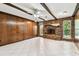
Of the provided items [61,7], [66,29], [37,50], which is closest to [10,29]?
[37,50]

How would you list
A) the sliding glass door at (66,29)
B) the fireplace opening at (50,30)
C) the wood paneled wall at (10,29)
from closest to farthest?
1. the wood paneled wall at (10,29)
2. the sliding glass door at (66,29)
3. the fireplace opening at (50,30)

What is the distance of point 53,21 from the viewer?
→ 14.2 meters

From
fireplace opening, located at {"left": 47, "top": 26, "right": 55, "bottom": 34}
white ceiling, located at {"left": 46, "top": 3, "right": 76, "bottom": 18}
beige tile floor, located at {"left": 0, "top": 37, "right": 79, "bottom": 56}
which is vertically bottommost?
beige tile floor, located at {"left": 0, "top": 37, "right": 79, "bottom": 56}

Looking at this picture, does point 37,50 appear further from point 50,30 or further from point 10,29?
point 50,30

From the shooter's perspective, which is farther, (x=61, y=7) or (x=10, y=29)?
(x=10, y=29)

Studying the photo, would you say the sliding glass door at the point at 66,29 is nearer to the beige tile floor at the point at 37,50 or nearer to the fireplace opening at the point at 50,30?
the fireplace opening at the point at 50,30

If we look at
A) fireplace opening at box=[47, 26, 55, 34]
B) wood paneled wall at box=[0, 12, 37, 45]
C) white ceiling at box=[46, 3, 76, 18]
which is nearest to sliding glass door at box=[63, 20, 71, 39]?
fireplace opening at box=[47, 26, 55, 34]

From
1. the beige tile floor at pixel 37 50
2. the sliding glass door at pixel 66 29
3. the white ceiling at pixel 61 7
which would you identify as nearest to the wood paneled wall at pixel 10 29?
the beige tile floor at pixel 37 50

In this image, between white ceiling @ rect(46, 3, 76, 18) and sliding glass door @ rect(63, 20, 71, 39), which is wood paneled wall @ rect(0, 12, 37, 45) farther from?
sliding glass door @ rect(63, 20, 71, 39)

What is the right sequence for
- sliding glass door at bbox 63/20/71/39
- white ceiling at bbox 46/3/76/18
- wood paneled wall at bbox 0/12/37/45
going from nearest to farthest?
white ceiling at bbox 46/3/76/18 → wood paneled wall at bbox 0/12/37/45 → sliding glass door at bbox 63/20/71/39

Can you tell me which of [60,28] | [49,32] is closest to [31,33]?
[49,32]

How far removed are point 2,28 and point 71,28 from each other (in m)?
6.93

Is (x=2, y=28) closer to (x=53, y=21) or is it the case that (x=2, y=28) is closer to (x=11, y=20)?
(x=11, y=20)

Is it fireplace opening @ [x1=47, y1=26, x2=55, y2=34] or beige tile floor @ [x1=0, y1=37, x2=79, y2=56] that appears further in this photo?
fireplace opening @ [x1=47, y1=26, x2=55, y2=34]
